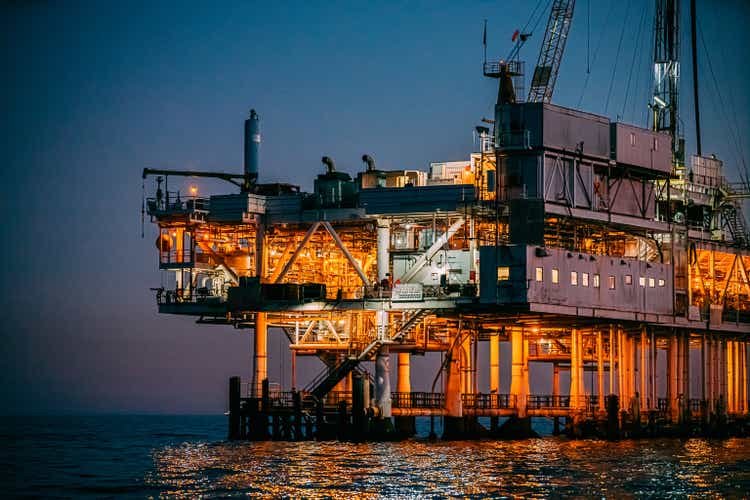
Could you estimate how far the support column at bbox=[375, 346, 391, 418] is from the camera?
106 metres

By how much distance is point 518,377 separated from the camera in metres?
112

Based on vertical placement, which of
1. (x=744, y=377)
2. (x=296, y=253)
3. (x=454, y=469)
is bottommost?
(x=454, y=469)

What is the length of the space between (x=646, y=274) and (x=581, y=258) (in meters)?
8.01

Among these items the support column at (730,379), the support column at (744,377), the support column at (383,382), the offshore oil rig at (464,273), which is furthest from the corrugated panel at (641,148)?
the support column at (744,377)

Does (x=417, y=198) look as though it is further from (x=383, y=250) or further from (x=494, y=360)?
(x=494, y=360)

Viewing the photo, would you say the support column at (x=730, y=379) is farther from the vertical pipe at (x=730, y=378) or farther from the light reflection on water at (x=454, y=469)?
the light reflection on water at (x=454, y=469)

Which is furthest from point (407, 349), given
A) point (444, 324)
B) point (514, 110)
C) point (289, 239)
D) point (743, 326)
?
point (743, 326)

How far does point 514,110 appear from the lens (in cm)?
10625

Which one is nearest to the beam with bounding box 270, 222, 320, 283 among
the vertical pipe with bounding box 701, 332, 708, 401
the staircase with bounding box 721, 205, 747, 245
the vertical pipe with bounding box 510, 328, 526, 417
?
the vertical pipe with bounding box 510, 328, 526, 417

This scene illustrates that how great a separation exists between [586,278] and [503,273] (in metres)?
7.05

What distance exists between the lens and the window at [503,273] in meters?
102

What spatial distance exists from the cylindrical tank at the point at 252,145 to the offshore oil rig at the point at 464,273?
0.10 meters

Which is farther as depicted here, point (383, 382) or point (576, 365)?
point (576, 365)

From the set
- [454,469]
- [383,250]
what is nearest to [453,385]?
[383,250]
